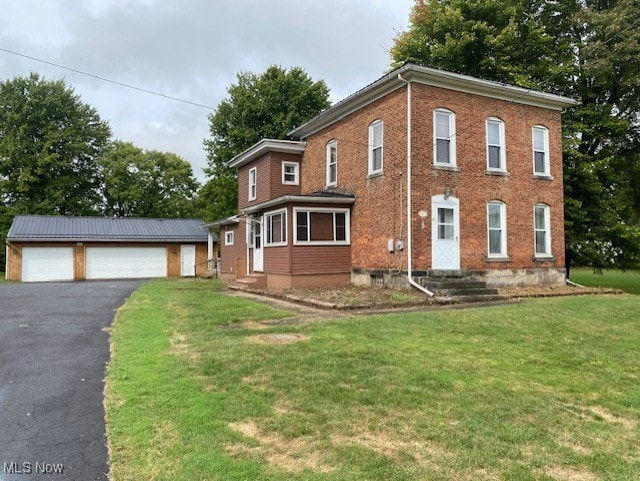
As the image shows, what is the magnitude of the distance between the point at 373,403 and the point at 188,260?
29.9 metres

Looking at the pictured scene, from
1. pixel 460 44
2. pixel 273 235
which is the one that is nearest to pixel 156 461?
pixel 273 235

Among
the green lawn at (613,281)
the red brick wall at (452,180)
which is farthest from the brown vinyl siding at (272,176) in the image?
the green lawn at (613,281)

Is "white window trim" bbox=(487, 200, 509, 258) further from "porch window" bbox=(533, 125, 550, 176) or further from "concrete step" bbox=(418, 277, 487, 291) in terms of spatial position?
"porch window" bbox=(533, 125, 550, 176)

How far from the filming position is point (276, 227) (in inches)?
720

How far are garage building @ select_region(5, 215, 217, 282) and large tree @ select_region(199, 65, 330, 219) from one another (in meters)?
3.88

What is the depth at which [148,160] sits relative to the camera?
43656 millimetres

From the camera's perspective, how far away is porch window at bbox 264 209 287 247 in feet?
57.3

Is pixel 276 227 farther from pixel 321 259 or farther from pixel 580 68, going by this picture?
pixel 580 68

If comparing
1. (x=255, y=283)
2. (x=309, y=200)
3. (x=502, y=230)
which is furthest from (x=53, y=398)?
(x=502, y=230)

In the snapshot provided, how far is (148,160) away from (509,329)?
4055 cm

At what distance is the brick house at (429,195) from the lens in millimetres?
15180

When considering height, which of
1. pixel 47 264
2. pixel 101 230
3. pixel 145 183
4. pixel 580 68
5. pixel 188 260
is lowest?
pixel 47 264

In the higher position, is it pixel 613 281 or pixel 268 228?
pixel 268 228

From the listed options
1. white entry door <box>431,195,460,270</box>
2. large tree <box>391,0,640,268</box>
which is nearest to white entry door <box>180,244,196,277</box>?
large tree <box>391,0,640,268</box>
